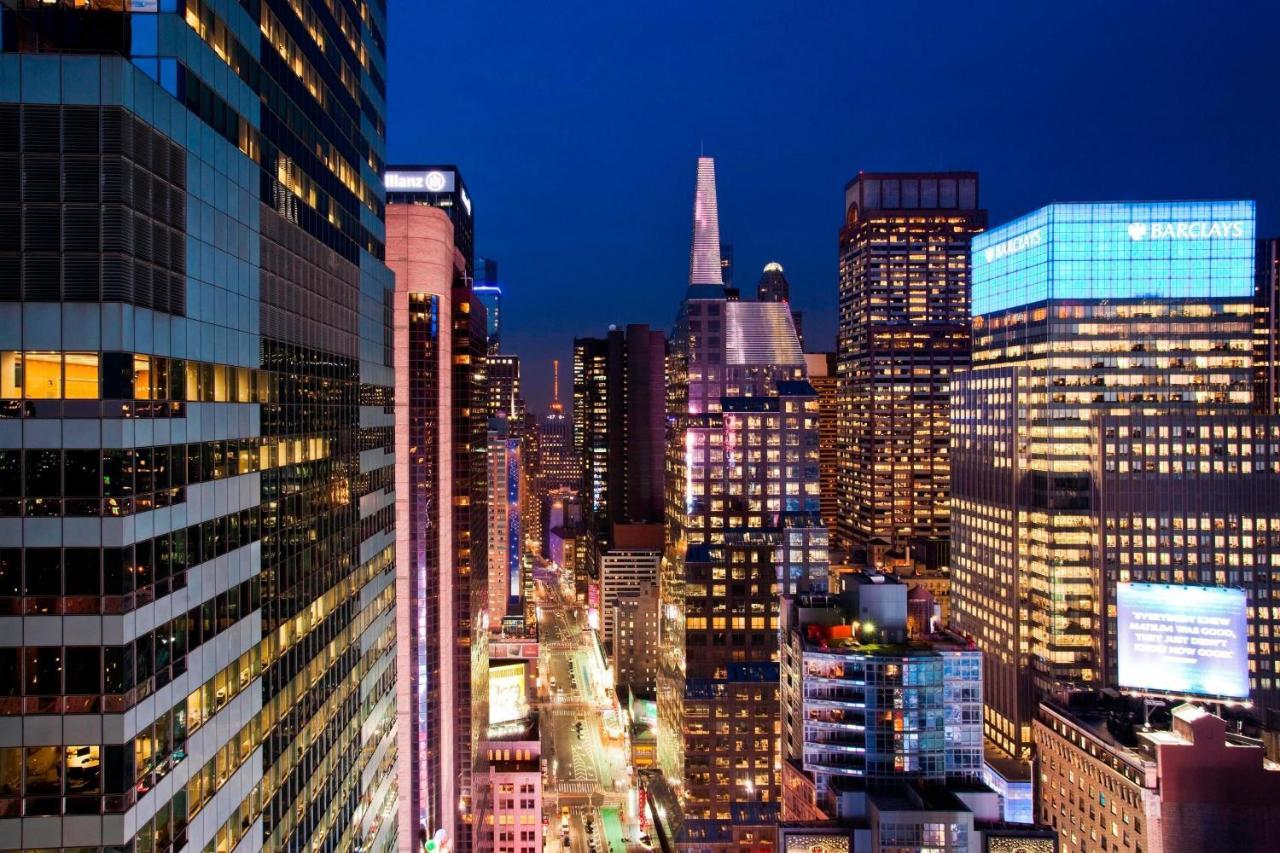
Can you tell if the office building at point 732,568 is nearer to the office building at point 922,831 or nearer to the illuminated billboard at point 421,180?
the office building at point 922,831

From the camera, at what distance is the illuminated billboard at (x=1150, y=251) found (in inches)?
6880

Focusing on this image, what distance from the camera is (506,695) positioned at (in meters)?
174

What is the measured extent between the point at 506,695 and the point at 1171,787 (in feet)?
352

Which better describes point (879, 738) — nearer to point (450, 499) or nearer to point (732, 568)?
point (450, 499)

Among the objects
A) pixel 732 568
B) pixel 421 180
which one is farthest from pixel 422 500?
pixel 421 180

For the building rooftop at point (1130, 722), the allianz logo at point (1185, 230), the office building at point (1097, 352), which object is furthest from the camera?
the allianz logo at point (1185, 230)

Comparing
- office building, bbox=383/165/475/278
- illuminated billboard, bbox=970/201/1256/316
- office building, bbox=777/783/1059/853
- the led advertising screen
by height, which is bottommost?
office building, bbox=777/783/1059/853

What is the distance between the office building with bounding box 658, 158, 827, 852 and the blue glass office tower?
97.3 m

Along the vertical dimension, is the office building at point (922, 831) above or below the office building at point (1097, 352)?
below

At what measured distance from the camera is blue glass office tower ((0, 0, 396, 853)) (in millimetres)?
30922

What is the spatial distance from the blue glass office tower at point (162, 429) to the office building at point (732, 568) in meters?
97.3

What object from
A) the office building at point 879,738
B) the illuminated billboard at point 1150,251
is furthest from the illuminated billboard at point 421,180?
the office building at point 879,738

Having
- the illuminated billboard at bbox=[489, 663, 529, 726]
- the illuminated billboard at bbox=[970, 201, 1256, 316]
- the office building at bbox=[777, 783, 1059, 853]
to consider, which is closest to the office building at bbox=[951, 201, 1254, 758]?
the illuminated billboard at bbox=[970, 201, 1256, 316]

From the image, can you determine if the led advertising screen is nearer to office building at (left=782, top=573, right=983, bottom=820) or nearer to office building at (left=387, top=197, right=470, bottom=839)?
office building at (left=782, top=573, right=983, bottom=820)
